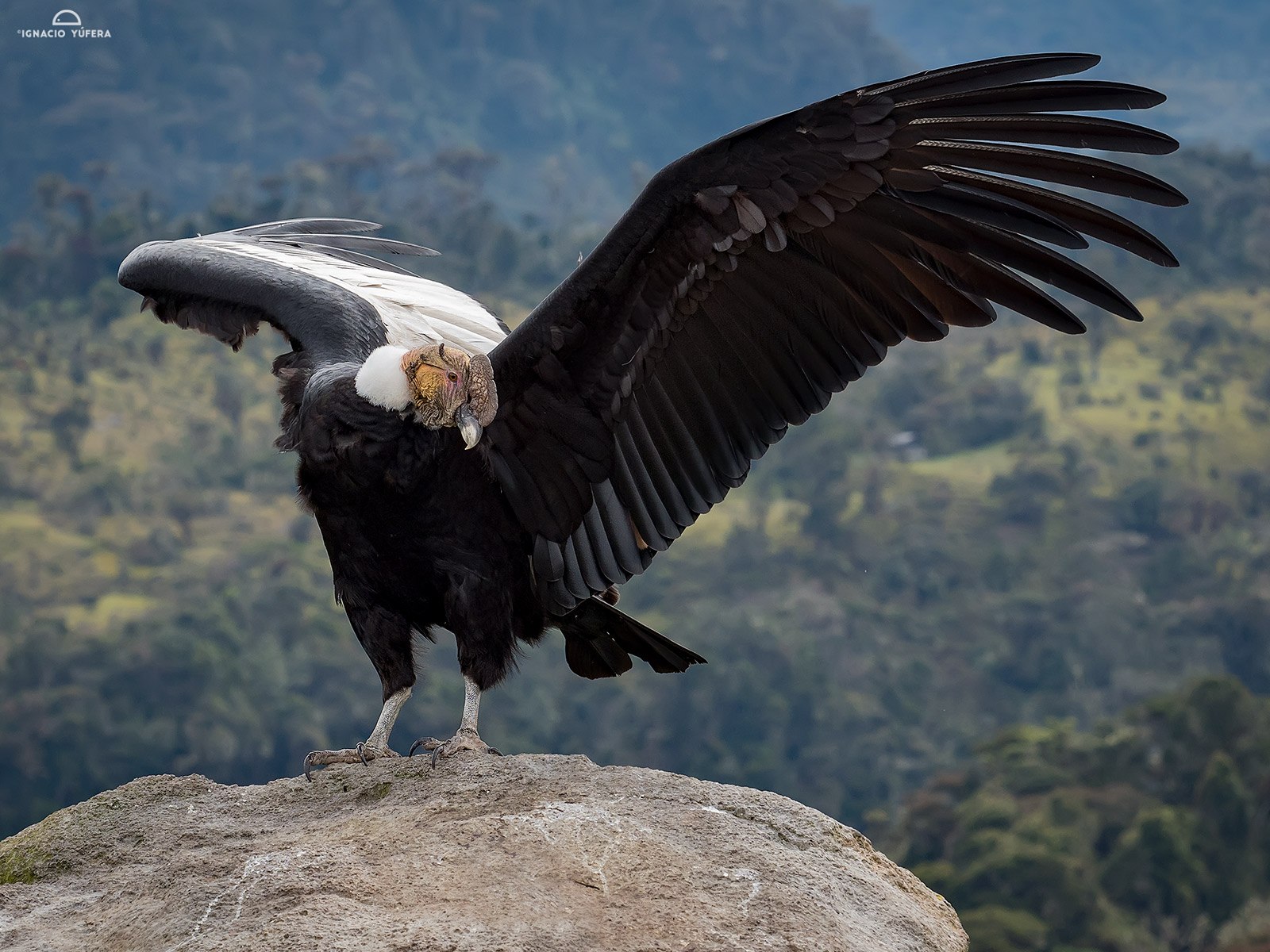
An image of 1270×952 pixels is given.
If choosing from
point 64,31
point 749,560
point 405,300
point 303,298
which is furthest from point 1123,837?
point 64,31

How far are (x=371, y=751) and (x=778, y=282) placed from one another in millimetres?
2304

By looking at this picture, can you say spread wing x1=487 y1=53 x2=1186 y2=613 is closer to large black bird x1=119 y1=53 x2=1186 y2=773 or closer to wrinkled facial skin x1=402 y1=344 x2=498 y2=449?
large black bird x1=119 y1=53 x2=1186 y2=773

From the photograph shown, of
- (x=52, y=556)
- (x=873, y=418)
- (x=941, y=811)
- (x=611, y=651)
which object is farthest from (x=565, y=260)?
(x=611, y=651)

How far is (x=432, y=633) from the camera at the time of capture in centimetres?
635

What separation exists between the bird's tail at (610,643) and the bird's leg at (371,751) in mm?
832

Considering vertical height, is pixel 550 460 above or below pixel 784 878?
above

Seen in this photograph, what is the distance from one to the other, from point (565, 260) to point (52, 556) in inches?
1096

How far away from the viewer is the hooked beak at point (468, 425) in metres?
5.58

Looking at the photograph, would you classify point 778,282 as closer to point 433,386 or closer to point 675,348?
point 675,348

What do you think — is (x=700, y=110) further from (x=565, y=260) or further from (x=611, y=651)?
(x=611, y=651)

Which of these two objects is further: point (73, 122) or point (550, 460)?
point (73, 122)

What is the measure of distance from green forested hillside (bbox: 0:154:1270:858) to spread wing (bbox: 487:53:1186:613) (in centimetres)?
3869

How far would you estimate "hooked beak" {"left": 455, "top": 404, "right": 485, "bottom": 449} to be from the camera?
18.3 feet

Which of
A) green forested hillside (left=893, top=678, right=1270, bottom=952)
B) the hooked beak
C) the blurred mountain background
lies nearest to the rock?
the hooked beak
